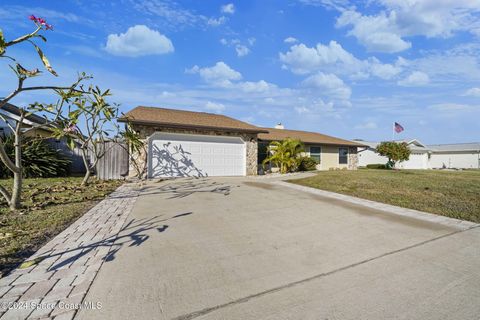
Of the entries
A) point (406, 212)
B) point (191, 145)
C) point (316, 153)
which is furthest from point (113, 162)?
point (316, 153)

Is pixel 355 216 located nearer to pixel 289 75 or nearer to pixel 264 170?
pixel 264 170

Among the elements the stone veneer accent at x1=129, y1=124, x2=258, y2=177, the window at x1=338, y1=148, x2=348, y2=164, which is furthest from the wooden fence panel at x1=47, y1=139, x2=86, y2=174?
the window at x1=338, y1=148, x2=348, y2=164

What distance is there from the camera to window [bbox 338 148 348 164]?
72.3ft

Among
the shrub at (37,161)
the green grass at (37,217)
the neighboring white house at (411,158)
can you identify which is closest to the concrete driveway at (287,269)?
the green grass at (37,217)

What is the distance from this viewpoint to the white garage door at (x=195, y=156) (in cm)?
1285

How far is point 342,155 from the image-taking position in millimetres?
22250

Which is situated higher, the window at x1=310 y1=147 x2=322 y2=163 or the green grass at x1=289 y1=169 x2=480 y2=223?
the window at x1=310 y1=147 x2=322 y2=163

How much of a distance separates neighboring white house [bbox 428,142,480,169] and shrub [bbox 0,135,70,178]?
153 ft

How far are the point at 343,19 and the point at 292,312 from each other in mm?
14294

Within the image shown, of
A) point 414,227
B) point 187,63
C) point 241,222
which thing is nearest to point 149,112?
point 187,63

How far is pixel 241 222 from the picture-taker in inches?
218

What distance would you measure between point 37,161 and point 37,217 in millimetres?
8109

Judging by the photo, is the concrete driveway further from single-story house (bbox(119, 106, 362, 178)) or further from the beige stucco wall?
the beige stucco wall

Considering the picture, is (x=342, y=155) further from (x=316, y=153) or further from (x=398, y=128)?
(x=398, y=128)
